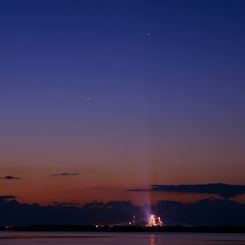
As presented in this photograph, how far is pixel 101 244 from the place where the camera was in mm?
95875

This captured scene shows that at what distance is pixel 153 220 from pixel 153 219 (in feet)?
2.45

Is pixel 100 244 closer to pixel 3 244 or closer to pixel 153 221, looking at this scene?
pixel 3 244

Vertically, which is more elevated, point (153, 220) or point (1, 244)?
point (153, 220)

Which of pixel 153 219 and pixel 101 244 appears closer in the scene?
pixel 101 244

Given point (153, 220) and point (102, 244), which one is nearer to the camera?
point (102, 244)

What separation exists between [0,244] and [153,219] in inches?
4032

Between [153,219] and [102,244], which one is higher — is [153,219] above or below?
above

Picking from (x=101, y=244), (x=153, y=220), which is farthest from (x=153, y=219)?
(x=101, y=244)

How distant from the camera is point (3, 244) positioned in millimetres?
90562

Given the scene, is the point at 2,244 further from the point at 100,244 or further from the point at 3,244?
the point at 100,244

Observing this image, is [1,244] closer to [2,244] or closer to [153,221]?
[2,244]

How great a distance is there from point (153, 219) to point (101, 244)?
9438 cm

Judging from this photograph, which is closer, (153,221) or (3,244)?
(3,244)

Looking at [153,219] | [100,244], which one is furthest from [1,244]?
[153,219]
